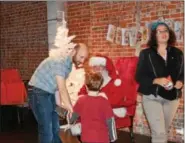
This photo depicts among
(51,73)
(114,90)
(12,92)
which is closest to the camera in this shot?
(51,73)

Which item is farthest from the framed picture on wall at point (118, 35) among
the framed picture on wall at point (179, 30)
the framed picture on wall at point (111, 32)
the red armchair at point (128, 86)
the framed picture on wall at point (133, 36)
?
the framed picture on wall at point (179, 30)

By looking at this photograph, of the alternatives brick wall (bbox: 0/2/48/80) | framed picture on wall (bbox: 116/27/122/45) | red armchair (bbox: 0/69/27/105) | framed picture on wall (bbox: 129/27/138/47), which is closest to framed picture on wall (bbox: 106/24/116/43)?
framed picture on wall (bbox: 116/27/122/45)

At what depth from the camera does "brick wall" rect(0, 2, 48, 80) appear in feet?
23.1

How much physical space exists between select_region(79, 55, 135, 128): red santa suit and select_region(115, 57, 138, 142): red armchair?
0.04 meters

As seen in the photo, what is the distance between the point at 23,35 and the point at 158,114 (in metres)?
5.09

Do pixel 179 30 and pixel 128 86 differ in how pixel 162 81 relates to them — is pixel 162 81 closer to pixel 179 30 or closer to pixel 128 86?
pixel 128 86

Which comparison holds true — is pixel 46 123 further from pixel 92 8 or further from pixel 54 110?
pixel 92 8

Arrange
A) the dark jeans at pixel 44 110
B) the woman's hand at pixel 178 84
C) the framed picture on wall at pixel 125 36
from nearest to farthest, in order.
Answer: the dark jeans at pixel 44 110, the woman's hand at pixel 178 84, the framed picture on wall at pixel 125 36

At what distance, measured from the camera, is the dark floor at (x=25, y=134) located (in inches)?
176

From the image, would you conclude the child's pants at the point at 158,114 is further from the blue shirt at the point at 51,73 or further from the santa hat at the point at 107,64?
the santa hat at the point at 107,64

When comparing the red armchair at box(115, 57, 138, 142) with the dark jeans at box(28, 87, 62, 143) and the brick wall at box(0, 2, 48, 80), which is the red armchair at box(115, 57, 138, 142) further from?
the brick wall at box(0, 2, 48, 80)

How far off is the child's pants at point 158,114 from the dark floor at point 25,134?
131 centimetres

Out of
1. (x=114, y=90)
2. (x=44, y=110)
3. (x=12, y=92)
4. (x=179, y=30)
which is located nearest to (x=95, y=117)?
(x=44, y=110)

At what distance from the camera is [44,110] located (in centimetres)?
299
